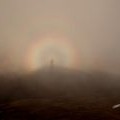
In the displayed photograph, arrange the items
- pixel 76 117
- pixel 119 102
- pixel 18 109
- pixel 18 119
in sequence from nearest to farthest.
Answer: pixel 18 119 < pixel 76 117 < pixel 18 109 < pixel 119 102

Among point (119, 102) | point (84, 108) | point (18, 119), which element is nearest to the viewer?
point (18, 119)

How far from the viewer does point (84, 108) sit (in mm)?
142750

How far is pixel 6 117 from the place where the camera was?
115m

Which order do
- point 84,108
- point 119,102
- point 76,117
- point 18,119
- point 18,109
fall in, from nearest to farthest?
point 18,119 < point 76,117 < point 18,109 < point 84,108 < point 119,102

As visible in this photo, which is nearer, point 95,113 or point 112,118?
point 112,118

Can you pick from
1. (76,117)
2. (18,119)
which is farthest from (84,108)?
(18,119)

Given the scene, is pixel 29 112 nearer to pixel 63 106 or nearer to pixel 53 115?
pixel 53 115

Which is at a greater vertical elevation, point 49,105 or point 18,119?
point 49,105

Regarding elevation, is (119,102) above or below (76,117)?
above

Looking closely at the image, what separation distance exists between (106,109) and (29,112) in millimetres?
36346

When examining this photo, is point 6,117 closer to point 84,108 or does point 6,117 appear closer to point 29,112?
point 29,112

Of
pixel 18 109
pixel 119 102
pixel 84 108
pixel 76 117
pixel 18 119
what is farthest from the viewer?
pixel 119 102

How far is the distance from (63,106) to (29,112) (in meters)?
22.4

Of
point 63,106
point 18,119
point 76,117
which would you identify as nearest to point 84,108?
point 63,106
